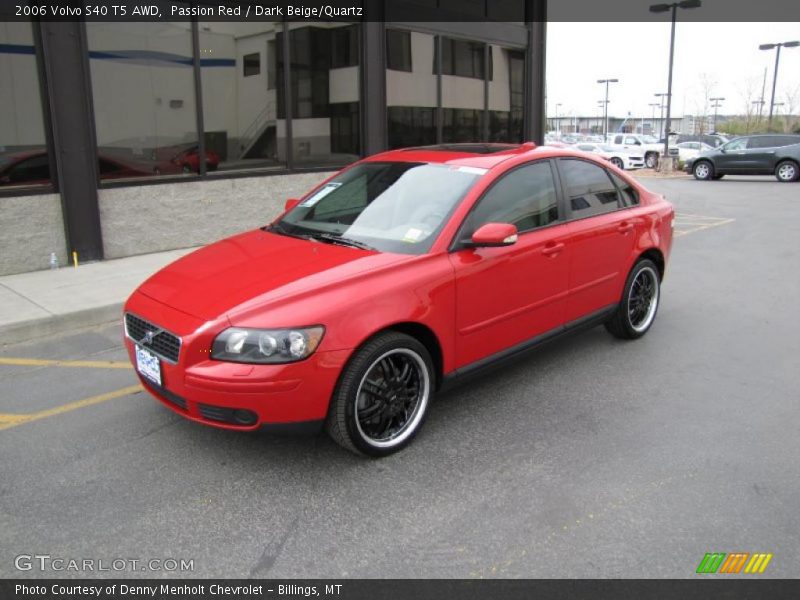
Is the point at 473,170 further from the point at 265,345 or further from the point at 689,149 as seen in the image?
the point at 689,149

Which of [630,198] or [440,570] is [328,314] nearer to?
[440,570]

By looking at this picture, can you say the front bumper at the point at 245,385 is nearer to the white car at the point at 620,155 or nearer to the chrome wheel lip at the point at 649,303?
the chrome wheel lip at the point at 649,303

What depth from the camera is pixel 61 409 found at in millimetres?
4414

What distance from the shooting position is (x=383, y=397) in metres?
3.66

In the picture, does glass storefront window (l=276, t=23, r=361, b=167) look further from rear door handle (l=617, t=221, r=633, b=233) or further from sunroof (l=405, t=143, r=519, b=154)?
rear door handle (l=617, t=221, r=633, b=233)

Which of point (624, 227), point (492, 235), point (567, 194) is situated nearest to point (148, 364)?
point (492, 235)

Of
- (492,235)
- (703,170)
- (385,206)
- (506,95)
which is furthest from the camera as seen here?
(703,170)

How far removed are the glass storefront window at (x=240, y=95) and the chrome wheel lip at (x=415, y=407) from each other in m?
6.83

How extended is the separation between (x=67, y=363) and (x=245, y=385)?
2.85m

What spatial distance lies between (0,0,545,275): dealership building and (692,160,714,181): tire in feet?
44.2

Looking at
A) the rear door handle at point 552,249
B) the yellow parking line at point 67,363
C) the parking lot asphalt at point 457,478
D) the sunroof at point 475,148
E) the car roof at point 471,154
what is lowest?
the parking lot asphalt at point 457,478

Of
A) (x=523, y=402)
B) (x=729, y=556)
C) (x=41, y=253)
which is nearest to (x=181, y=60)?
(x=41, y=253)

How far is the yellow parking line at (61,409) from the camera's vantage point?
423 cm

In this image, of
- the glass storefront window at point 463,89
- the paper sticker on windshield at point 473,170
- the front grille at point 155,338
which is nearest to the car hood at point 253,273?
the front grille at point 155,338
